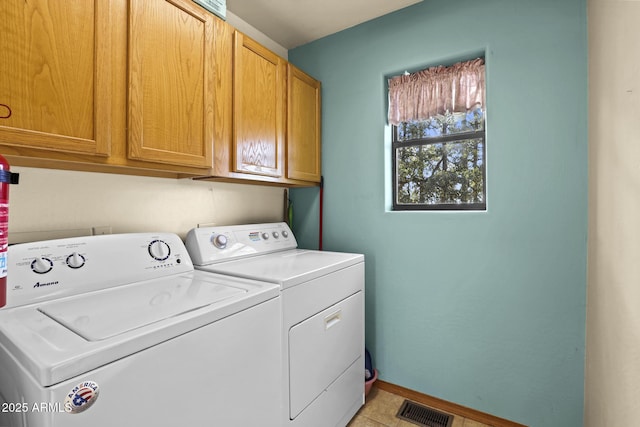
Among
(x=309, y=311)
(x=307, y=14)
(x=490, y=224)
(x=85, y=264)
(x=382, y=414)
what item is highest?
(x=307, y=14)

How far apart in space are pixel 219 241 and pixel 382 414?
1.44 metres

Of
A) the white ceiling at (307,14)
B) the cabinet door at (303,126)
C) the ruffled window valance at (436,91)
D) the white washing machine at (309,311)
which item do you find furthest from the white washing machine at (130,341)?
the white ceiling at (307,14)

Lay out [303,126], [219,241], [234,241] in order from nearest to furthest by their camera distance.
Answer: [219,241], [234,241], [303,126]

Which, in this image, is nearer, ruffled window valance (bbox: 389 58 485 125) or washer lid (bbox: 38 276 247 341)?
washer lid (bbox: 38 276 247 341)

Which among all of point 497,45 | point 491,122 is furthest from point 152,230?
point 497,45

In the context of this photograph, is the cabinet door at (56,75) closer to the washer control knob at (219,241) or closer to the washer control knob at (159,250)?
the washer control knob at (159,250)

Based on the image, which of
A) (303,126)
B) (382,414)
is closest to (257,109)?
(303,126)

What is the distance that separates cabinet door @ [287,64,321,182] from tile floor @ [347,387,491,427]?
5.06 ft

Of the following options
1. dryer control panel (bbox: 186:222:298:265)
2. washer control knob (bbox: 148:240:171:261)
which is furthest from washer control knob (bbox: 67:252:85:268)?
dryer control panel (bbox: 186:222:298:265)

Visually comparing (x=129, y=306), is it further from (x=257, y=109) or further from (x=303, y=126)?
(x=303, y=126)

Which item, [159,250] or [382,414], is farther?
[382,414]

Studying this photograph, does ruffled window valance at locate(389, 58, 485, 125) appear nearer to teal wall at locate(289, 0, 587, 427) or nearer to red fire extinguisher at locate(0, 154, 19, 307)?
teal wall at locate(289, 0, 587, 427)

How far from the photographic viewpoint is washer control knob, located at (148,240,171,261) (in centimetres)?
138

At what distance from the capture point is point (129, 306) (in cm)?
97
